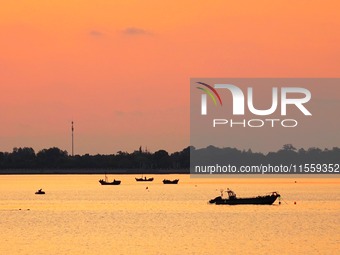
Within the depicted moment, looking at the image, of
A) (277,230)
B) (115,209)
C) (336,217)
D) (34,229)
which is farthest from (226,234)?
(115,209)

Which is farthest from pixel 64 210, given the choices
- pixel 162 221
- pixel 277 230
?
pixel 277 230

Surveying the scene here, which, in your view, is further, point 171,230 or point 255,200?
point 255,200

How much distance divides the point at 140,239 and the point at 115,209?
65.1 m

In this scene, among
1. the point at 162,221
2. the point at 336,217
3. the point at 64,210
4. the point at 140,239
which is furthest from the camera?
the point at 64,210

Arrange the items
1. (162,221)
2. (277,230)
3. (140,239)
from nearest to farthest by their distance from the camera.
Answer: (140,239) < (277,230) < (162,221)

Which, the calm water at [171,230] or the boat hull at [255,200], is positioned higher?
the boat hull at [255,200]

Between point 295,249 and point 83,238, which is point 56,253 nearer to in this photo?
point 83,238

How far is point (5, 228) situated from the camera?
399ft

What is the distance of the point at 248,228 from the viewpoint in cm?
12219

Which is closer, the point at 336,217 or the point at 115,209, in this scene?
the point at 336,217

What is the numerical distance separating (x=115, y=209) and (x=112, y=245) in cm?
7234

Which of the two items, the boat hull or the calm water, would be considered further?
the boat hull

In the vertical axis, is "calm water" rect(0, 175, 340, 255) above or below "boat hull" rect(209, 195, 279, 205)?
below

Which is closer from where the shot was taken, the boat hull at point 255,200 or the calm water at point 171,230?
the calm water at point 171,230
